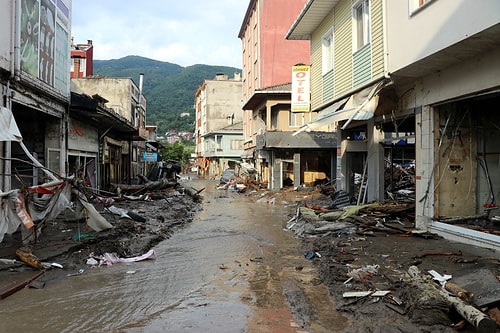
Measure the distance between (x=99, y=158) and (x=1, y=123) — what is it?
38.2 feet

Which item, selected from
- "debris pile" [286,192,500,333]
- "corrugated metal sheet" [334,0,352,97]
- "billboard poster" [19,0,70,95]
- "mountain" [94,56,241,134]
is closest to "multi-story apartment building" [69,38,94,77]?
"billboard poster" [19,0,70,95]

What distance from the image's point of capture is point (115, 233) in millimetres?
10094

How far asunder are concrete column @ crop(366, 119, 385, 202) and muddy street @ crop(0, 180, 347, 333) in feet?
13.1

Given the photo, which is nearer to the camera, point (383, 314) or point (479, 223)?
point (383, 314)

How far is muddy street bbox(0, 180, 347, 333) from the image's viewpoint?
504cm

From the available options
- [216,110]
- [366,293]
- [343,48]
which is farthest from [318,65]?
[216,110]

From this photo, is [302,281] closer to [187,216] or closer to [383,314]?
[383,314]

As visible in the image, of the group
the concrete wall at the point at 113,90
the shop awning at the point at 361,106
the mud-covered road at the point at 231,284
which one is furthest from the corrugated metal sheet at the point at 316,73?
the concrete wall at the point at 113,90

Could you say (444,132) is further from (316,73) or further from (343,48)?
(316,73)

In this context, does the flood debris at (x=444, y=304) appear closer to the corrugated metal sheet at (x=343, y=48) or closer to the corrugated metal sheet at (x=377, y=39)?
the corrugated metal sheet at (x=377, y=39)

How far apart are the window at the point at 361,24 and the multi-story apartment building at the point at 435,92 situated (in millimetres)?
28

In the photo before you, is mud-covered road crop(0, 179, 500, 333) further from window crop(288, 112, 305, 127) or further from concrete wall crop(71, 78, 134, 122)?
concrete wall crop(71, 78, 134, 122)

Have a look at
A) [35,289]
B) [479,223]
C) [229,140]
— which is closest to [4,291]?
[35,289]

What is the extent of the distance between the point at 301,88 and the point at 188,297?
12.0 metres
